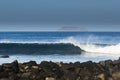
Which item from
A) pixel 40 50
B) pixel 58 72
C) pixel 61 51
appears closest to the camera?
pixel 58 72

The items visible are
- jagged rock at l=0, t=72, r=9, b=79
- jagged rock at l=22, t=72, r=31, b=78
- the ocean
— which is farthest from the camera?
the ocean

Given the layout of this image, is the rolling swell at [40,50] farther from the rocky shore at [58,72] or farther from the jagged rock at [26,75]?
the jagged rock at [26,75]

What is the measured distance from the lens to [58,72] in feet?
34.7

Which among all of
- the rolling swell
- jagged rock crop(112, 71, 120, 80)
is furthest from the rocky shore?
the rolling swell

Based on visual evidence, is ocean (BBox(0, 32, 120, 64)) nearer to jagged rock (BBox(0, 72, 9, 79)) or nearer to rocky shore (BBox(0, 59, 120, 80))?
rocky shore (BBox(0, 59, 120, 80))

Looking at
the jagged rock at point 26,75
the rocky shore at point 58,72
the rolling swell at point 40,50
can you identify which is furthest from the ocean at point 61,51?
the jagged rock at point 26,75

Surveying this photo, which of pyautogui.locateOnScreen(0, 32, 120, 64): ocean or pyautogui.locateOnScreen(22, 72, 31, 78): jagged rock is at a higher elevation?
pyautogui.locateOnScreen(22, 72, 31, 78): jagged rock

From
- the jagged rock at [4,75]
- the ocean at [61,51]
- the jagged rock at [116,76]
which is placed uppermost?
the jagged rock at [4,75]

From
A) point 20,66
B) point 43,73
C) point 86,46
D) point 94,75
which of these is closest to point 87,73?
point 94,75

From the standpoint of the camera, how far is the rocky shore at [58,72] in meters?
10.1

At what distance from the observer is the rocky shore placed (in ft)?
33.1

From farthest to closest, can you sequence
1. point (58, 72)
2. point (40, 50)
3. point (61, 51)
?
point (40, 50) → point (61, 51) → point (58, 72)

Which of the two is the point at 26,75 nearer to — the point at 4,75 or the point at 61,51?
the point at 4,75

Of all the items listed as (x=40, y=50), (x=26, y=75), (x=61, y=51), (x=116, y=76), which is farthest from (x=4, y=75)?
(x=40, y=50)
